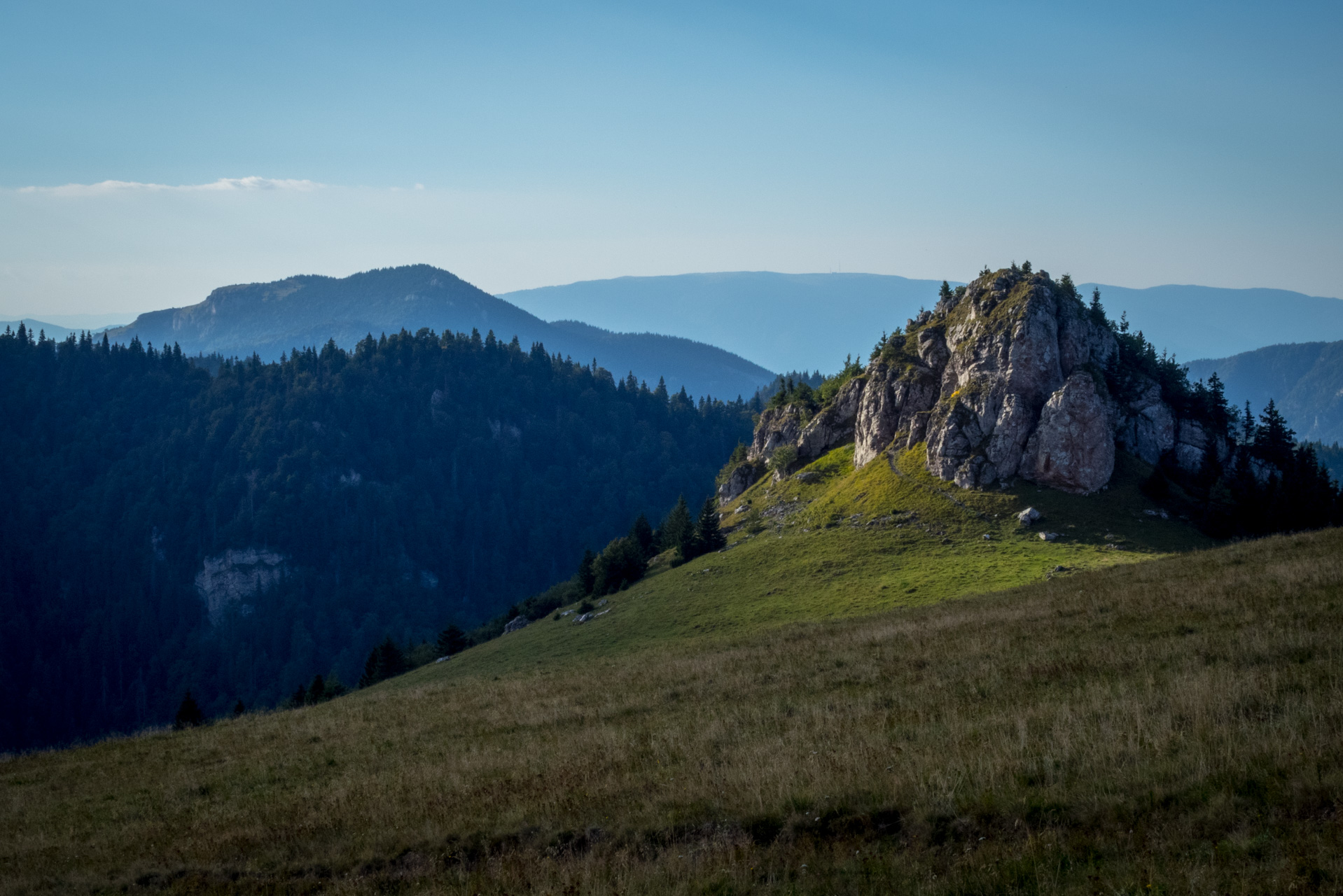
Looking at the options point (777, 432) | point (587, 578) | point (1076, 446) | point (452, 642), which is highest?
point (777, 432)

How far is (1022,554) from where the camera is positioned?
2263 inches

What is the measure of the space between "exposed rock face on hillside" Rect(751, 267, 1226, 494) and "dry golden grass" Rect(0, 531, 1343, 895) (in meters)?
44.3

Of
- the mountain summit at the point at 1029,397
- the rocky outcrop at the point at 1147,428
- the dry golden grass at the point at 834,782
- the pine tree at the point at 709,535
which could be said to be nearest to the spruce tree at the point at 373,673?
the pine tree at the point at 709,535

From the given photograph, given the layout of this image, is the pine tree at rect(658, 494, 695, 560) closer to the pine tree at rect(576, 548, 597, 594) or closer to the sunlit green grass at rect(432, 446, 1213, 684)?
the sunlit green grass at rect(432, 446, 1213, 684)

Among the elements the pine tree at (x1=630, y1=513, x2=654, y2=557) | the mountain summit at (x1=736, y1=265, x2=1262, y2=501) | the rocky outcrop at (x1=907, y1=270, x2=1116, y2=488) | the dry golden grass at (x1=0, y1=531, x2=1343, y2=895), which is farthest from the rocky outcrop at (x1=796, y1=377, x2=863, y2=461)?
the dry golden grass at (x1=0, y1=531, x2=1343, y2=895)

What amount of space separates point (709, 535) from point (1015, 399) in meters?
32.4

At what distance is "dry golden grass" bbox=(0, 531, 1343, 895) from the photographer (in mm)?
9961

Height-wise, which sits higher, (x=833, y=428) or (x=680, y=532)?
(x=833, y=428)

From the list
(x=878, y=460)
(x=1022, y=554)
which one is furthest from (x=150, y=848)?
(x=878, y=460)

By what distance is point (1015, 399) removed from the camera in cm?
7238

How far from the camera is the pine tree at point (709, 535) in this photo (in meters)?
82.4

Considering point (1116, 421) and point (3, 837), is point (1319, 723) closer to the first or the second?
point (3, 837)

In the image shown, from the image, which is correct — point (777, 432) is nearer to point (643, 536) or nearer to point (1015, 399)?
point (643, 536)

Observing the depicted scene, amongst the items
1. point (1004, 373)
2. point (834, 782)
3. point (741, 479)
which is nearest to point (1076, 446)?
point (1004, 373)
